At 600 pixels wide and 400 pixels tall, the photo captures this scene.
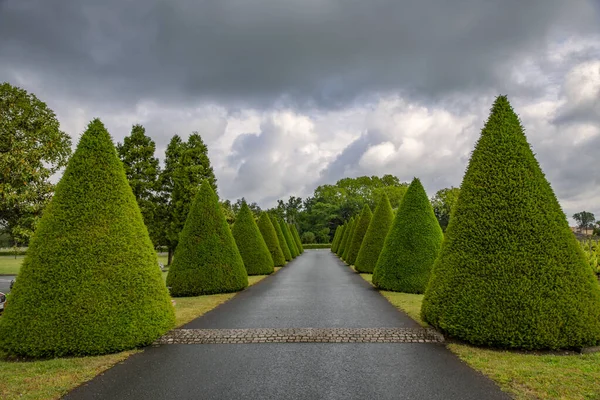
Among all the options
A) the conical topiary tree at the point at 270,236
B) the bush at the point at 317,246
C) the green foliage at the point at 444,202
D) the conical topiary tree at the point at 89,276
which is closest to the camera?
the conical topiary tree at the point at 89,276

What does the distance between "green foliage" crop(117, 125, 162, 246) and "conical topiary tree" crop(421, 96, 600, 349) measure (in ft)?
91.0

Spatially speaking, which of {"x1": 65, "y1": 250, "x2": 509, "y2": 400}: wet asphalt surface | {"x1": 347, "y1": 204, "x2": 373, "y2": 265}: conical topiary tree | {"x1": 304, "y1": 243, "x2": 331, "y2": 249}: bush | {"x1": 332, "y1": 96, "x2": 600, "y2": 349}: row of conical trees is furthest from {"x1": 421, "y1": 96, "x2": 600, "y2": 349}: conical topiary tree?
{"x1": 304, "y1": 243, "x2": 331, "y2": 249}: bush

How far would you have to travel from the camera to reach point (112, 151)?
27.2 ft

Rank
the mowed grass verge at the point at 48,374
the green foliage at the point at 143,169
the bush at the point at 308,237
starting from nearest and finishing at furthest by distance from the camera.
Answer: the mowed grass verge at the point at 48,374 < the green foliage at the point at 143,169 < the bush at the point at 308,237

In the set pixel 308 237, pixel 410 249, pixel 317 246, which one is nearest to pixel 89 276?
pixel 410 249

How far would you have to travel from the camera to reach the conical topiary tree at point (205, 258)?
14547 mm

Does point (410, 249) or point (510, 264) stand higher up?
point (410, 249)

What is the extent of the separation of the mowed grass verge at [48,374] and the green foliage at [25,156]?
739cm

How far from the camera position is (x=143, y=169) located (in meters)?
32.2

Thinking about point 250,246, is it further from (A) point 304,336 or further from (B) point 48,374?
(B) point 48,374

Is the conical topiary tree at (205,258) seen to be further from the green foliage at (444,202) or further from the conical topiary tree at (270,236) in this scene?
the green foliage at (444,202)

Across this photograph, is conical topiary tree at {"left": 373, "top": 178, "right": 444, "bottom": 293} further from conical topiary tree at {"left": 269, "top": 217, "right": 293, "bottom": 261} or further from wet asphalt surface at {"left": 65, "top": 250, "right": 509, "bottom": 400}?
conical topiary tree at {"left": 269, "top": 217, "right": 293, "bottom": 261}

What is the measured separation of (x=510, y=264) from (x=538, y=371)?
1985mm

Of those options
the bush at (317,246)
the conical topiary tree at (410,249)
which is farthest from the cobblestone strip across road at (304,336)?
the bush at (317,246)
